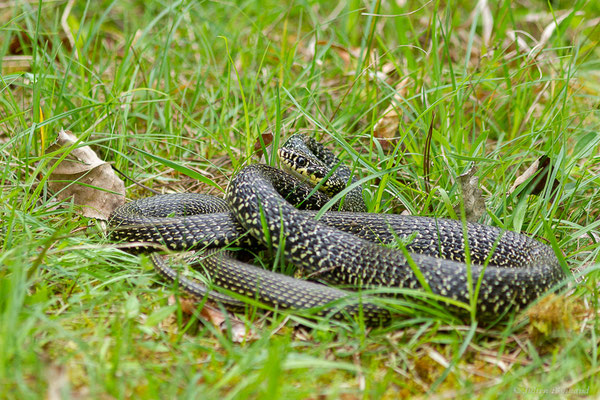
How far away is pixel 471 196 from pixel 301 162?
161cm

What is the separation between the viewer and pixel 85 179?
17.1 feet

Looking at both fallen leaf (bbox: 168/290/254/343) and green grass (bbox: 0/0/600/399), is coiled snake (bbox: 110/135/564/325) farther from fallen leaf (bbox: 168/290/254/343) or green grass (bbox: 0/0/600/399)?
green grass (bbox: 0/0/600/399)

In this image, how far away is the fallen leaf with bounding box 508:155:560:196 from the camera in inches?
199

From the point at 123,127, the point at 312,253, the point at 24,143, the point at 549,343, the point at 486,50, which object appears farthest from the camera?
the point at 486,50

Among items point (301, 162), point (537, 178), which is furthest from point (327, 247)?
point (537, 178)

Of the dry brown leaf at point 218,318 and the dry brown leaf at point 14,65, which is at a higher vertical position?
the dry brown leaf at point 14,65

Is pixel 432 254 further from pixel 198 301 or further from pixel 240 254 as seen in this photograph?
pixel 198 301

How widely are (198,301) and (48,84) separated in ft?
11.4

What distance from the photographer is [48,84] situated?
19.6ft

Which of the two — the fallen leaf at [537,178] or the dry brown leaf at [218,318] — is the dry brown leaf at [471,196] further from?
the dry brown leaf at [218,318]

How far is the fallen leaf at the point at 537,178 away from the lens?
199 inches

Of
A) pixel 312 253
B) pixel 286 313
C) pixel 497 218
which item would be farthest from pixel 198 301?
pixel 497 218

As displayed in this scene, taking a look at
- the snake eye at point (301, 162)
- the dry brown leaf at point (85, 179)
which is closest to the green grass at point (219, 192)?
the dry brown leaf at point (85, 179)

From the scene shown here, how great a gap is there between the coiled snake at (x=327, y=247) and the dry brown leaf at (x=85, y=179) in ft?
0.81
